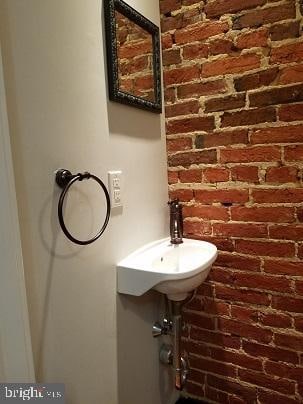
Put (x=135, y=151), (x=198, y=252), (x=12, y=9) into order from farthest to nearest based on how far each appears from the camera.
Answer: (x=198, y=252)
(x=135, y=151)
(x=12, y=9)

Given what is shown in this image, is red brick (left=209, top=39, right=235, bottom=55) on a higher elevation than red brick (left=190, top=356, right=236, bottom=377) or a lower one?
higher

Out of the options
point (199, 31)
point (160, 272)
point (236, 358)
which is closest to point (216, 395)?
point (236, 358)

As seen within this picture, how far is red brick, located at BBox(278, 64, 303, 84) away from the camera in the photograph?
3.65ft

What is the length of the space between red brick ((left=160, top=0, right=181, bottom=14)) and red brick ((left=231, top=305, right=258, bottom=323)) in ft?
4.44

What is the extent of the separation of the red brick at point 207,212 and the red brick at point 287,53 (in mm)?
626

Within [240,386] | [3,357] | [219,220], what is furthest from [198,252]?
[3,357]

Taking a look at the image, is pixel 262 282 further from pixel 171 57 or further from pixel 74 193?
pixel 171 57

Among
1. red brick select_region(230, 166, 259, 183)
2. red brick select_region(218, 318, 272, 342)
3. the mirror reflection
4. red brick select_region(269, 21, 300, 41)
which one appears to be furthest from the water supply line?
red brick select_region(269, 21, 300, 41)

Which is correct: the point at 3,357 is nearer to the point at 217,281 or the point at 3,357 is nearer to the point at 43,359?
the point at 43,359

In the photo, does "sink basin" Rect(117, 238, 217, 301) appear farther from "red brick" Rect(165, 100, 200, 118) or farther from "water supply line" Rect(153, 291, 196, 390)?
"red brick" Rect(165, 100, 200, 118)

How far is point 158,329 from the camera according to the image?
1281mm

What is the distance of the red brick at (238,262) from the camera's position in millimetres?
1265

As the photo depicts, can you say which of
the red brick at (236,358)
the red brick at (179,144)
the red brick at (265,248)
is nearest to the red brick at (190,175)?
the red brick at (179,144)

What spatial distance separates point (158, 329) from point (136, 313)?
17 cm
